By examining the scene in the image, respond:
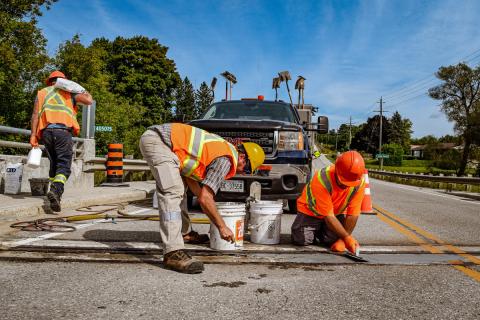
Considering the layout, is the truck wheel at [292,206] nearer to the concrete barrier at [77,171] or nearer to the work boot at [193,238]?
the work boot at [193,238]

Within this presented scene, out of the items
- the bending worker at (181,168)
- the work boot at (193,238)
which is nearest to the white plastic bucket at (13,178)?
the work boot at (193,238)

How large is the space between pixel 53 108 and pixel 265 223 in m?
3.91

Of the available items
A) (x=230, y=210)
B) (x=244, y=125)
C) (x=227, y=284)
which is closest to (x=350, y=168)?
(x=230, y=210)

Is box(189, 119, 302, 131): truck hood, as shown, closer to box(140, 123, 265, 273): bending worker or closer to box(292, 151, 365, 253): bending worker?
box(292, 151, 365, 253): bending worker

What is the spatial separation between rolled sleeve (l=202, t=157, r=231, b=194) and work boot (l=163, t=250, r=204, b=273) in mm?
581

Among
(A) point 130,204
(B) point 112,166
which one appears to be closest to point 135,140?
(B) point 112,166

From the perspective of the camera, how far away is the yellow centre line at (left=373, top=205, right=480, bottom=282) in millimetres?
3823

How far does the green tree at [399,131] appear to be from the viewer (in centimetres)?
12112

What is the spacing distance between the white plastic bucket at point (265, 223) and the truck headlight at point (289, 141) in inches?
83.4

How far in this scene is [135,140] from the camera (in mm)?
34562

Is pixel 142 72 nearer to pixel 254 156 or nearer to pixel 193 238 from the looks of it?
pixel 193 238

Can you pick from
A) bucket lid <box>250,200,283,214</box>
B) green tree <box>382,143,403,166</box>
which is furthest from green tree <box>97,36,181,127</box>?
green tree <box>382,143,403,166</box>

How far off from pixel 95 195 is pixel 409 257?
19.9ft

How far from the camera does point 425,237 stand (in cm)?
557
